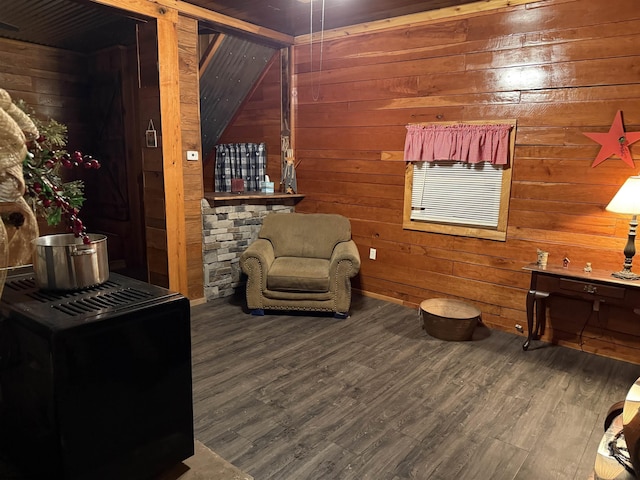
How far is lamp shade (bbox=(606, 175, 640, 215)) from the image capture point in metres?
2.74

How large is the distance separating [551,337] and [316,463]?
232 centimetres

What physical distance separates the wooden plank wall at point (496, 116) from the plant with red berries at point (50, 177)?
3.21m

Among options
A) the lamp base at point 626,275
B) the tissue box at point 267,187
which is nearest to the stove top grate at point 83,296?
the lamp base at point 626,275

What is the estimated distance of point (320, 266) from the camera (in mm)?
3920

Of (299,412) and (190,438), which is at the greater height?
(190,438)

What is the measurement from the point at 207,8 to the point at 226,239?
2.07m

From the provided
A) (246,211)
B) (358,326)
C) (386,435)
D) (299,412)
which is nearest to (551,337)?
(358,326)

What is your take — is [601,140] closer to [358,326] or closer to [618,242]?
[618,242]

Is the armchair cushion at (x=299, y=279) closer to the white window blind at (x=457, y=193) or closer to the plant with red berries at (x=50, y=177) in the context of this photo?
the white window blind at (x=457, y=193)

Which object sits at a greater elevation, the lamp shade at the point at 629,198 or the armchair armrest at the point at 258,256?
the lamp shade at the point at 629,198

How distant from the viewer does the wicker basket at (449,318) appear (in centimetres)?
340

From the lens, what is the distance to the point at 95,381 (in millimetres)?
977

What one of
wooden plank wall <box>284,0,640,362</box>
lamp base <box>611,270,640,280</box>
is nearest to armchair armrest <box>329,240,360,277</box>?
wooden plank wall <box>284,0,640,362</box>

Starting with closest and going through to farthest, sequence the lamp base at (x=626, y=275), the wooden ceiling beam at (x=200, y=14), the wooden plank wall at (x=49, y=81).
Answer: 1. the lamp base at (x=626, y=275)
2. the wooden ceiling beam at (x=200, y=14)
3. the wooden plank wall at (x=49, y=81)
